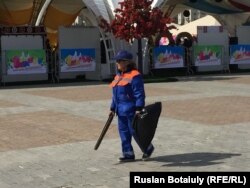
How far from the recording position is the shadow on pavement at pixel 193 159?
296 inches

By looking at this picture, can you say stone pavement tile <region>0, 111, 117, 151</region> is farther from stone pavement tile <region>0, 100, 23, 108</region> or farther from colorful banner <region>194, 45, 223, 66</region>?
colorful banner <region>194, 45, 223, 66</region>

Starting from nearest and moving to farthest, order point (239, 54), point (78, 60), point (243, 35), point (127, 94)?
point (127, 94) → point (78, 60) → point (239, 54) → point (243, 35)

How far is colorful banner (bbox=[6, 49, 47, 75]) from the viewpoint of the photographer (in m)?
22.5

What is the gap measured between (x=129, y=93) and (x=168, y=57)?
1901cm

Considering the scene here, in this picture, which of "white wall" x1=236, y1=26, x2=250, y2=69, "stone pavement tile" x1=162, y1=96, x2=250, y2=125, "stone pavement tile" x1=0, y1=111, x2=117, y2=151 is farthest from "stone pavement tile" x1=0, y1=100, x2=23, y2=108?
"white wall" x1=236, y1=26, x2=250, y2=69

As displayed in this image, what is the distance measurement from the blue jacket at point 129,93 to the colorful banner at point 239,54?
21.2 metres

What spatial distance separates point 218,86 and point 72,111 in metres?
8.34

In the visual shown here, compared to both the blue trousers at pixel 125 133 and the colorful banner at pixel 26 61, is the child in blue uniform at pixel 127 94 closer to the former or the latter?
the blue trousers at pixel 125 133

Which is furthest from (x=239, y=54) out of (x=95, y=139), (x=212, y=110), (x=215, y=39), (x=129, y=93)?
(x=129, y=93)

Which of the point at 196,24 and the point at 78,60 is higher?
the point at 196,24


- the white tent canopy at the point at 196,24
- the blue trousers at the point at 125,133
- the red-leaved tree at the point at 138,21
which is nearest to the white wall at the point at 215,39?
the red-leaved tree at the point at 138,21

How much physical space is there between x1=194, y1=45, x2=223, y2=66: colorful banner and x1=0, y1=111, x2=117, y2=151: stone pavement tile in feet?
49.5

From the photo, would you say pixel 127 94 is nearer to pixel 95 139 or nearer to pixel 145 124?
pixel 145 124

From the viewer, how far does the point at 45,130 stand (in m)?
10.7
